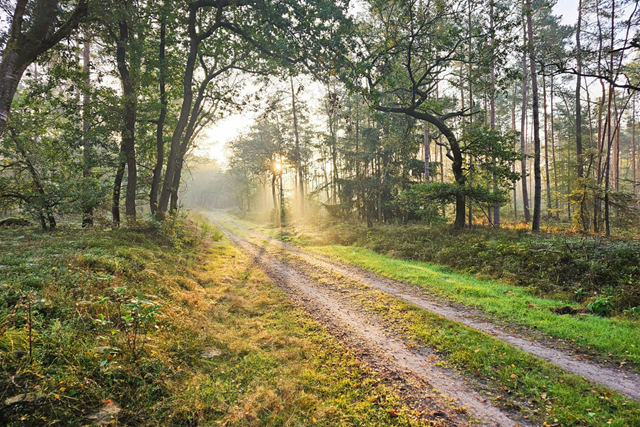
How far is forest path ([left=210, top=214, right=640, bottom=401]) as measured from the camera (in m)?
4.14

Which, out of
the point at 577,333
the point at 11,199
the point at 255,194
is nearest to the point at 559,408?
the point at 577,333

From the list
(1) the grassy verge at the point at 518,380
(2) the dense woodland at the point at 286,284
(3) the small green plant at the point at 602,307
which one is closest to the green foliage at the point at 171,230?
(2) the dense woodland at the point at 286,284

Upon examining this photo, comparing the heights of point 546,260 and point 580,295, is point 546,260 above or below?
above

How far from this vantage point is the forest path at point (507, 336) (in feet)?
13.6

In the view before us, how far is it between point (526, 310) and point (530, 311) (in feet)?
0.26

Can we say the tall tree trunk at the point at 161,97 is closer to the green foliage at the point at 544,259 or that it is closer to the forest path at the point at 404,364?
the forest path at the point at 404,364

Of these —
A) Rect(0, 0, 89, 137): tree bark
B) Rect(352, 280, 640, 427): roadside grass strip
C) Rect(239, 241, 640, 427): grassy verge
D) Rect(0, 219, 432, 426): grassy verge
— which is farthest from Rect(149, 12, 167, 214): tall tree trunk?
Rect(352, 280, 640, 427): roadside grass strip

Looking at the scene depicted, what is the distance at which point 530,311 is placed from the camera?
21.7 feet

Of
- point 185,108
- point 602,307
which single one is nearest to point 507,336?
point 602,307

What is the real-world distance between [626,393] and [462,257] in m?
7.43

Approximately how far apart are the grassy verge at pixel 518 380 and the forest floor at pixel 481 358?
11 mm

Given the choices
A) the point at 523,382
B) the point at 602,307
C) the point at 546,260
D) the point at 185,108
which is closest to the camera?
the point at 523,382

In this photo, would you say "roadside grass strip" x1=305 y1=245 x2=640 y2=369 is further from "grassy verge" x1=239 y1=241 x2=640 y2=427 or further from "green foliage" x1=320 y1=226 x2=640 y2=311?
"grassy verge" x1=239 y1=241 x2=640 y2=427

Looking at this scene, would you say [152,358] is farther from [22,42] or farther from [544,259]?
[544,259]
